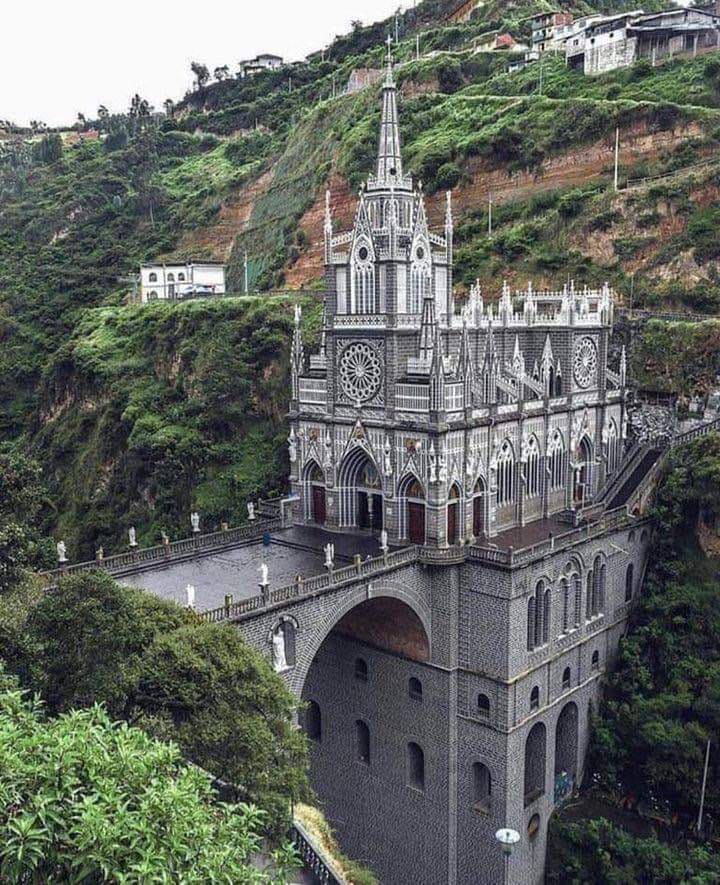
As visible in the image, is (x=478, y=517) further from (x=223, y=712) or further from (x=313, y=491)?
(x=223, y=712)

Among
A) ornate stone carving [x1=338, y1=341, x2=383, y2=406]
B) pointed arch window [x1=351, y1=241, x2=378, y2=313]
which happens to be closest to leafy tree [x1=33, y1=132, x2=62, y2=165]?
pointed arch window [x1=351, y1=241, x2=378, y2=313]

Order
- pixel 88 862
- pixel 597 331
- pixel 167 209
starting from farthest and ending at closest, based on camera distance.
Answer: pixel 167 209
pixel 597 331
pixel 88 862

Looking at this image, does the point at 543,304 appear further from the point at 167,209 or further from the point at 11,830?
the point at 167,209

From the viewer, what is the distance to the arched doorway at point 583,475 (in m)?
41.7

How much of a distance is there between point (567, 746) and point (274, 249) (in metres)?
61.9

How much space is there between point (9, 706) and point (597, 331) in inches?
1341

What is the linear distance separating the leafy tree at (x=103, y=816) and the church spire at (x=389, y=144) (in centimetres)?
2741

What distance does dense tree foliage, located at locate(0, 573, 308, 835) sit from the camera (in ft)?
61.6

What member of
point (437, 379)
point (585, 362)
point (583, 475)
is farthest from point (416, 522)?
point (585, 362)

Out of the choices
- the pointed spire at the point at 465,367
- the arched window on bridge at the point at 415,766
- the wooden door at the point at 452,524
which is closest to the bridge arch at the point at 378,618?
the wooden door at the point at 452,524

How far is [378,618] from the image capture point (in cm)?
3494

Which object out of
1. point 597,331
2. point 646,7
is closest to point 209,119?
point 646,7

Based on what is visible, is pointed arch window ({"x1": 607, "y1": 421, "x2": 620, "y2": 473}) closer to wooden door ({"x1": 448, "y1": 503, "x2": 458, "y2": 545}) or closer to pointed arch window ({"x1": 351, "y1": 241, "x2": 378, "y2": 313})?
wooden door ({"x1": 448, "y1": 503, "x2": 458, "y2": 545})

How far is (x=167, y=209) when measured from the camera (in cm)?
10594
